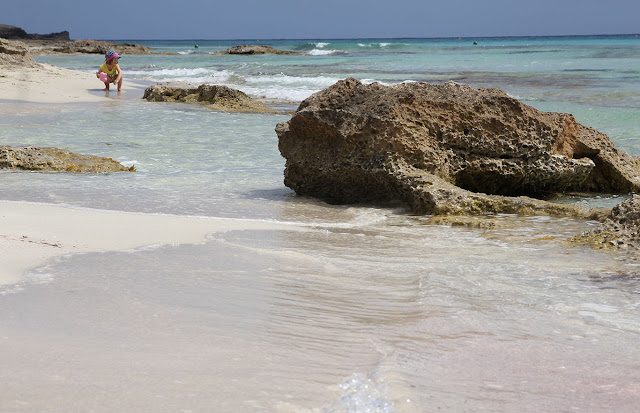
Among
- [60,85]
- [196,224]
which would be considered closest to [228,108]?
[60,85]

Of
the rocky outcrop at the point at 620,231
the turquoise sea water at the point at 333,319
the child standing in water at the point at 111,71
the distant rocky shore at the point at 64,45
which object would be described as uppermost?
the distant rocky shore at the point at 64,45

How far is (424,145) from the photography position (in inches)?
207

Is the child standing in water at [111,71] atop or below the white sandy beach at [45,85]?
atop

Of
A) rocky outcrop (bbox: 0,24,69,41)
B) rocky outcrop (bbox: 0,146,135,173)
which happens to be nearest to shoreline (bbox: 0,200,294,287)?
rocky outcrop (bbox: 0,146,135,173)

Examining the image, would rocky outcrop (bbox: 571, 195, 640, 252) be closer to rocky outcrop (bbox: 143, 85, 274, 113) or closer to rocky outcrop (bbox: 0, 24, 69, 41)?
rocky outcrop (bbox: 143, 85, 274, 113)

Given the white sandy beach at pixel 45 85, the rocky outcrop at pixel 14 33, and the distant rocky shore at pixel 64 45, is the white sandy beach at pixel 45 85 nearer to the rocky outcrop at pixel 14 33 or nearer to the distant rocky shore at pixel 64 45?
the distant rocky shore at pixel 64 45

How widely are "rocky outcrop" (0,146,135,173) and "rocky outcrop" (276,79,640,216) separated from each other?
2.01 metres

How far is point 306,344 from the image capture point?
223 cm

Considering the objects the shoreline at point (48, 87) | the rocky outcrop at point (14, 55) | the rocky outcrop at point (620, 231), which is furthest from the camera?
the rocky outcrop at point (14, 55)

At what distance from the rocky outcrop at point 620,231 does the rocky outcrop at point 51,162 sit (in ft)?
14.7

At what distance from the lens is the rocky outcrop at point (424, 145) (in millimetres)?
5184

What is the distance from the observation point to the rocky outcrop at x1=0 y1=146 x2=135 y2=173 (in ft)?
21.3

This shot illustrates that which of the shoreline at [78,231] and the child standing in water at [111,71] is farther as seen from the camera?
the child standing in water at [111,71]

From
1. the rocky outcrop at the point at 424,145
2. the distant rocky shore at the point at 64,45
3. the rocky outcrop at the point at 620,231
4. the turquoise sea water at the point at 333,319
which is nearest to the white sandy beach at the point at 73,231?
the turquoise sea water at the point at 333,319
